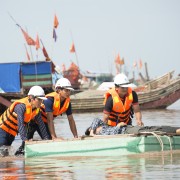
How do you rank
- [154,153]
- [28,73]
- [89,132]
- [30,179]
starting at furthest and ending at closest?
[28,73], [89,132], [154,153], [30,179]

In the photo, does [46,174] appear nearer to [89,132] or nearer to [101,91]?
[89,132]

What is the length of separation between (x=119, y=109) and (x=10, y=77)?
1687 cm

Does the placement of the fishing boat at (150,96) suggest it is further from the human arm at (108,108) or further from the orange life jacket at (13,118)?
the orange life jacket at (13,118)

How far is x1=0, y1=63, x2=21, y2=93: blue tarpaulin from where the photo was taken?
29453 mm

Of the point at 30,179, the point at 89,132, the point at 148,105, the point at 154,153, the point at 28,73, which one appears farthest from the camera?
the point at 148,105

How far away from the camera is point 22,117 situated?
12359 mm

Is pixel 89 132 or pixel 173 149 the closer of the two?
pixel 173 149

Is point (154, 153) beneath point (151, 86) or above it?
beneath

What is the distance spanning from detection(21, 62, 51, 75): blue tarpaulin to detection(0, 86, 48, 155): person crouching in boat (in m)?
16.7

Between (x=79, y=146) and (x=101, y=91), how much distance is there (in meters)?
26.3

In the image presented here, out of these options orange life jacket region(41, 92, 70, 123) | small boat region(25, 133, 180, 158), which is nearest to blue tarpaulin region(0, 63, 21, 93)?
orange life jacket region(41, 92, 70, 123)

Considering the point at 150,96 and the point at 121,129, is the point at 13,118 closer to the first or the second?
the point at 121,129

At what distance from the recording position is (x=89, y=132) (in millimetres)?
13195

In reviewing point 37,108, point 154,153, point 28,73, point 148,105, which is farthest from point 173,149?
point 148,105
